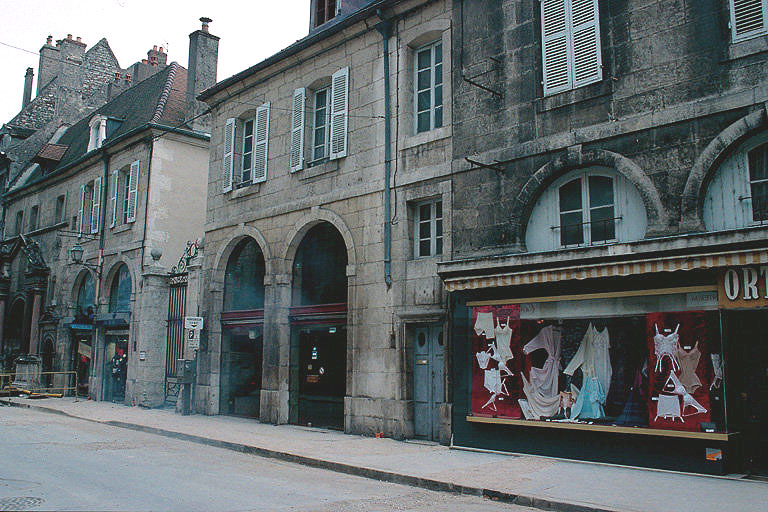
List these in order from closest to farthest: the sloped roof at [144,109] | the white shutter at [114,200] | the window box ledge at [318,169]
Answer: the window box ledge at [318,169]
the sloped roof at [144,109]
the white shutter at [114,200]

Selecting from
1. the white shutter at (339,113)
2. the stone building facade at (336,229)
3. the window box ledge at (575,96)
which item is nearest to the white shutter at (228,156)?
the stone building facade at (336,229)

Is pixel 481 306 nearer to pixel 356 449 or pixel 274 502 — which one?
pixel 356 449

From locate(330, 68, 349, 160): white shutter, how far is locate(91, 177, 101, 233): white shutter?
42.4ft

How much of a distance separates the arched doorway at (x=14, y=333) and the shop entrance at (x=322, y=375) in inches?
740

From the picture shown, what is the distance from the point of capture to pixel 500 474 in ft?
29.6

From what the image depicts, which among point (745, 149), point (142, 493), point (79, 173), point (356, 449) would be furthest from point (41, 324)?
point (745, 149)

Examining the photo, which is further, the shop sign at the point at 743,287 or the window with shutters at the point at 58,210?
the window with shutters at the point at 58,210

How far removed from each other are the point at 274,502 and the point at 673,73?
307 inches

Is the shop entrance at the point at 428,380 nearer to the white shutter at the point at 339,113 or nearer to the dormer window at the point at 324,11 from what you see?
the white shutter at the point at 339,113

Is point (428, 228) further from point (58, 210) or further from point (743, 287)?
point (58, 210)

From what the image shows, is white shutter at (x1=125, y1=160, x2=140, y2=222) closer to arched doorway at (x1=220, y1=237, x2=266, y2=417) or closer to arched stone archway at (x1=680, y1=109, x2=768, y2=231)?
arched doorway at (x1=220, y1=237, x2=266, y2=417)

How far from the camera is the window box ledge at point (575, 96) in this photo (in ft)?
33.9

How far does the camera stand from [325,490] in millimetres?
8211

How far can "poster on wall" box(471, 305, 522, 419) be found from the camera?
11023mm
